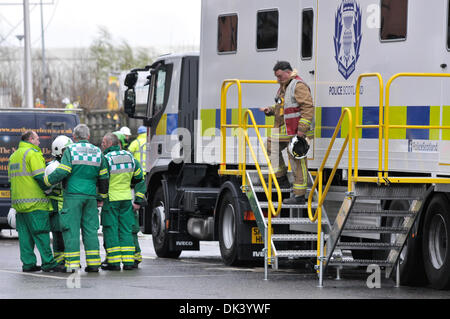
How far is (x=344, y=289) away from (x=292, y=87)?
249 cm

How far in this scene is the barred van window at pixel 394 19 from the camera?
11.6 m

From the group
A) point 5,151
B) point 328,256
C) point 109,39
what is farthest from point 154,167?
point 109,39

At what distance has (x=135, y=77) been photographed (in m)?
16.9

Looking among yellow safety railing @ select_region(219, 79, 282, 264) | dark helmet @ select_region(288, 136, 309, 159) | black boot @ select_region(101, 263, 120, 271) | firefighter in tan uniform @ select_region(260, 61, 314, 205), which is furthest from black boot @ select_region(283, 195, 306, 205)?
black boot @ select_region(101, 263, 120, 271)

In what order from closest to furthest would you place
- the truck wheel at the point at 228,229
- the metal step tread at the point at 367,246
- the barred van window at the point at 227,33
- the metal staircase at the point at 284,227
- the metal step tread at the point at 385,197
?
the metal step tread at the point at 385,197 → the metal step tread at the point at 367,246 → the metal staircase at the point at 284,227 → the truck wheel at the point at 228,229 → the barred van window at the point at 227,33

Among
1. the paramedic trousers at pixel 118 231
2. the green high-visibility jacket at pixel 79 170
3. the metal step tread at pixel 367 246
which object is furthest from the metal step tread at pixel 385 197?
the paramedic trousers at pixel 118 231

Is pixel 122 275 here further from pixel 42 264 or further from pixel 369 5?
pixel 369 5

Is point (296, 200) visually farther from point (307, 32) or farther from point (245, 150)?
point (307, 32)

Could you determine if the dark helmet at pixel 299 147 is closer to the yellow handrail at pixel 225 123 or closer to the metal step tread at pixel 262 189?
the metal step tread at pixel 262 189

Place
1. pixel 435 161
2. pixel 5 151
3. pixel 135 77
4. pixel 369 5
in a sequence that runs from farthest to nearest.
→ pixel 5 151 < pixel 135 77 < pixel 369 5 < pixel 435 161

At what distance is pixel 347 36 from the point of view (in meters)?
12.6

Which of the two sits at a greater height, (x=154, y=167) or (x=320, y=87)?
(x=320, y=87)

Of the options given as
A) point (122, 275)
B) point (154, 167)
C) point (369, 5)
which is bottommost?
point (122, 275)

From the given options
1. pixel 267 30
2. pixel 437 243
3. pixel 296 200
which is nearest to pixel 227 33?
pixel 267 30
